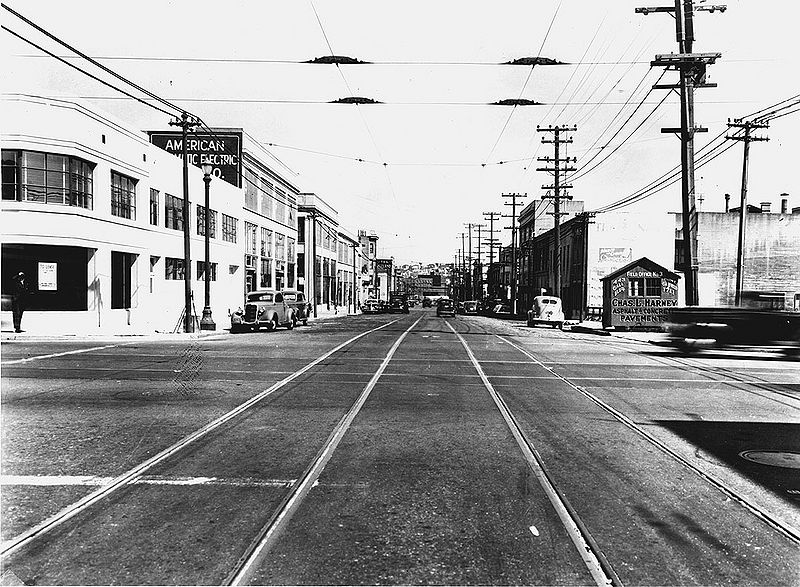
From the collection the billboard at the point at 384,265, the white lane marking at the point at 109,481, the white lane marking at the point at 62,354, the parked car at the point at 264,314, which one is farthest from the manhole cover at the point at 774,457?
the billboard at the point at 384,265

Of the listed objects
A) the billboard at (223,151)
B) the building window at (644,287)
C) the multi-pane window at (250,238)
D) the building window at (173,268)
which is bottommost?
the building window at (644,287)

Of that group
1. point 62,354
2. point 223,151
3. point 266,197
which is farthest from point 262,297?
point 266,197

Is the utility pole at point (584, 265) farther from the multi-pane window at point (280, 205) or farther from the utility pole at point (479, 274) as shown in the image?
the utility pole at point (479, 274)

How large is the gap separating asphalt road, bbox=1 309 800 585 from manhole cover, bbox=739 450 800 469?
5cm

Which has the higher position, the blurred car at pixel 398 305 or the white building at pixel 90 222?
the white building at pixel 90 222

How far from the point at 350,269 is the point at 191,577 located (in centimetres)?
10966

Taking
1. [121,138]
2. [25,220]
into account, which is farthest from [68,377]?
[121,138]

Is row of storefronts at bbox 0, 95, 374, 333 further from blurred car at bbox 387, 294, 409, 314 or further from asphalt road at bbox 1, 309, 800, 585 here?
blurred car at bbox 387, 294, 409, 314

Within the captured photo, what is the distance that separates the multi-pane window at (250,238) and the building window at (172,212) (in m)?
14.1

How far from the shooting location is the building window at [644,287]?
34844 mm

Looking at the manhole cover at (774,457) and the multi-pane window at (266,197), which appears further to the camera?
the multi-pane window at (266,197)

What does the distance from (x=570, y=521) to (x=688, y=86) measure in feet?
71.4

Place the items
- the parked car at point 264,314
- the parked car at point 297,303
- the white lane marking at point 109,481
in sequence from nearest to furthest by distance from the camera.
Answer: the white lane marking at point 109,481 < the parked car at point 264,314 < the parked car at point 297,303

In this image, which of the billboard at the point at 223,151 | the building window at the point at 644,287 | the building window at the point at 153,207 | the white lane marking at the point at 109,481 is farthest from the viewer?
the billboard at the point at 223,151
